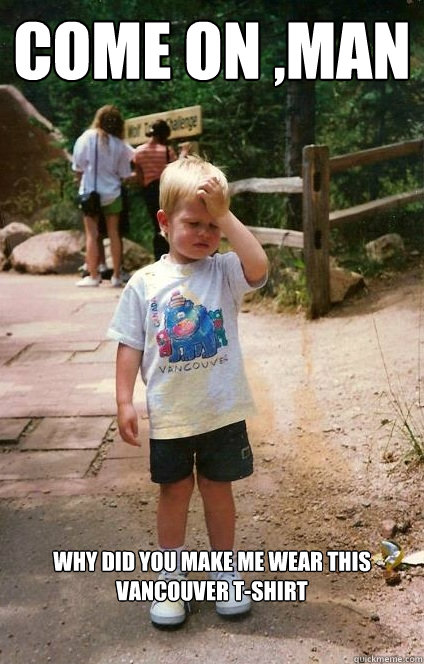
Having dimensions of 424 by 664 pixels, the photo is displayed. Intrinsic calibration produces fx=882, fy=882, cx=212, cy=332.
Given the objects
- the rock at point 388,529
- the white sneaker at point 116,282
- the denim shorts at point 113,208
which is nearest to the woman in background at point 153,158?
the denim shorts at point 113,208

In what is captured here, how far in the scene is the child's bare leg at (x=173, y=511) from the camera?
70.4 inches

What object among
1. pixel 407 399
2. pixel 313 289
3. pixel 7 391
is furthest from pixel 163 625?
pixel 313 289

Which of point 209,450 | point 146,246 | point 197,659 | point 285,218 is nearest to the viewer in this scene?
point 197,659

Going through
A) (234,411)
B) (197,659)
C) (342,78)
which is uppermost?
(342,78)

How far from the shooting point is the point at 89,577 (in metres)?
1.91

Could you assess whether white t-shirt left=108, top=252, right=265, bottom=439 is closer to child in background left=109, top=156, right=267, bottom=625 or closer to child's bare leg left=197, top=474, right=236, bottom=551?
child in background left=109, top=156, right=267, bottom=625

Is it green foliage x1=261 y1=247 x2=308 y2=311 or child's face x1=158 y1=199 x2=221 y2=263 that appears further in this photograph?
green foliage x1=261 y1=247 x2=308 y2=311

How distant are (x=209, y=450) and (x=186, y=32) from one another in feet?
3.81

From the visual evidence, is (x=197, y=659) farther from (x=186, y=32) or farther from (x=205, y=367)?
(x=186, y=32)

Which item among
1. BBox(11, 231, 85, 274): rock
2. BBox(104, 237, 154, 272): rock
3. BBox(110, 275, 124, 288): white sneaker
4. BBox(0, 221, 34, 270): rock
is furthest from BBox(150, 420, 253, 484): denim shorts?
BBox(104, 237, 154, 272): rock

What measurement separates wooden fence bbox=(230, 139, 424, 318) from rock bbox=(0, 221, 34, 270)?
147 centimetres

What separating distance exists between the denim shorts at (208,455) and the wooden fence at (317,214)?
2246mm

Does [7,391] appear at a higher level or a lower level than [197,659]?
higher

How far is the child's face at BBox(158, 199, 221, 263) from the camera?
164 centimetres
